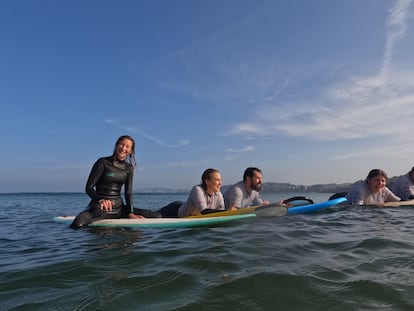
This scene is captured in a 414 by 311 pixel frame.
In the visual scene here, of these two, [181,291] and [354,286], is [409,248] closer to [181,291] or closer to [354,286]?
[354,286]

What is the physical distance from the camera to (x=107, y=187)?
745cm

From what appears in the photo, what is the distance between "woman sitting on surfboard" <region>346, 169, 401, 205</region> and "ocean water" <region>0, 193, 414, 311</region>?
417 centimetres

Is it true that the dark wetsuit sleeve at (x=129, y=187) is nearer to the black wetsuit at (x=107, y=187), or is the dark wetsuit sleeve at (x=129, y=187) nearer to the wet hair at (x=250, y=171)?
the black wetsuit at (x=107, y=187)

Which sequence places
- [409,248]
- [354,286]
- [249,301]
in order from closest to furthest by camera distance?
1. [249,301]
2. [354,286]
3. [409,248]

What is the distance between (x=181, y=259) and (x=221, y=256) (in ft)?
1.64

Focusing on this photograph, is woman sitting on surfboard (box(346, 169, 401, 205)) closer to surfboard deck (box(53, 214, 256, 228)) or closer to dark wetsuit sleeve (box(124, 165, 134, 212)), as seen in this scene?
surfboard deck (box(53, 214, 256, 228))

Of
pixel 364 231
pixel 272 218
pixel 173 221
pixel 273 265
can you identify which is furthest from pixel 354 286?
pixel 272 218

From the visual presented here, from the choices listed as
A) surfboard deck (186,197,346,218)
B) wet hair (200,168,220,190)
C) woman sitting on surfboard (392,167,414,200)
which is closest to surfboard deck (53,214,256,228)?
surfboard deck (186,197,346,218)

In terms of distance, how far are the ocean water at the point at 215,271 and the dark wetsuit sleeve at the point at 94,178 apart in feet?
4.38

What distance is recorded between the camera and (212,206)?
26.8ft

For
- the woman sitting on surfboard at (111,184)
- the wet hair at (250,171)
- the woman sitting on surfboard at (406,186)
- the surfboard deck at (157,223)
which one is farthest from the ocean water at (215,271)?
the woman sitting on surfboard at (406,186)

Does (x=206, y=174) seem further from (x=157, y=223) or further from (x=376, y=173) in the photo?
(x=376, y=173)

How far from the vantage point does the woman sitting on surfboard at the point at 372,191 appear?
9.91 metres

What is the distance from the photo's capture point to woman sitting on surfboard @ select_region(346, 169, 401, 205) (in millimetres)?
9906
